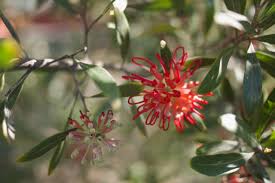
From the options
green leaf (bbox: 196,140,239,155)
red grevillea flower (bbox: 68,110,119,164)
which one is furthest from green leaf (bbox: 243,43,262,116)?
red grevillea flower (bbox: 68,110,119,164)

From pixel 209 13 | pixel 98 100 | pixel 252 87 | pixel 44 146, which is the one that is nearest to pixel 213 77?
pixel 252 87

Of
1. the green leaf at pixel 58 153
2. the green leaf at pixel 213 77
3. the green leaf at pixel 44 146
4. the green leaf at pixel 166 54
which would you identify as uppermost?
the green leaf at pixel 166 54

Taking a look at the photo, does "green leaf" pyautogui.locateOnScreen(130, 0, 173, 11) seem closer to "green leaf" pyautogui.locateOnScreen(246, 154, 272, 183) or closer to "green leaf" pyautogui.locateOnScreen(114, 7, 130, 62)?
"green leaf" pyautogui.locateOnScreen(114, 7, 130, 62)

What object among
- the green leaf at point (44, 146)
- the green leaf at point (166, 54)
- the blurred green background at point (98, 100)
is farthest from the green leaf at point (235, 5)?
the blurred green background at point (98, 100)

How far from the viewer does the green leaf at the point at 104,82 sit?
814 mm

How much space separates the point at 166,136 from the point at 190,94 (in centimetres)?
105

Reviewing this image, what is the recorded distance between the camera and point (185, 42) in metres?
1.86

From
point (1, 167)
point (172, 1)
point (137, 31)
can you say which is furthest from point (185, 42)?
point (1, 167)

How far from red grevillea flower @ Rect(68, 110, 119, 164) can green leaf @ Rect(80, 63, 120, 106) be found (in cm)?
18

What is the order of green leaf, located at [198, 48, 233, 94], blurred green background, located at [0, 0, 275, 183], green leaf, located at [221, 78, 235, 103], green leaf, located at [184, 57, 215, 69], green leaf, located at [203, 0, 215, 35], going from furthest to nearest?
blurred green background, located at [0, 0, 275, 183] < green leaf, located at [203, 0, 215, 35] < green leaf, located at [221, 78, 235, 103] < green leaf, located at [184, 57, 215, 69] < green leaf, located at [198, 48, 233, 94]

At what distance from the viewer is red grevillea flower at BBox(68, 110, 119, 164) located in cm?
105

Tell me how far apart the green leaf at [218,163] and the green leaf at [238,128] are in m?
0.04

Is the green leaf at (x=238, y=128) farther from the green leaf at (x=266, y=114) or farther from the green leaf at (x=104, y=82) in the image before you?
the green leaf at (x=104, y=82)

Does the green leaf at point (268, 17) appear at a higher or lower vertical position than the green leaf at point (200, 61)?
higher
